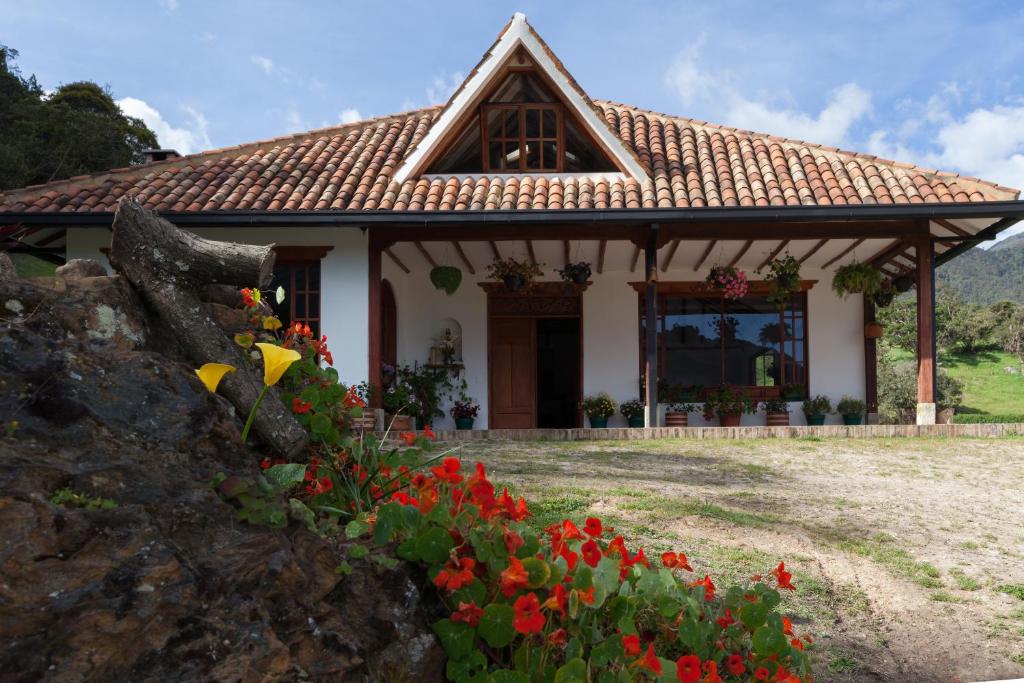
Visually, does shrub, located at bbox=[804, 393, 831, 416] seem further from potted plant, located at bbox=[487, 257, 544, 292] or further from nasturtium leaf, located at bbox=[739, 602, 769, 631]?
nasturtium leaf, located at bbox=[739, 602, 769, 631]

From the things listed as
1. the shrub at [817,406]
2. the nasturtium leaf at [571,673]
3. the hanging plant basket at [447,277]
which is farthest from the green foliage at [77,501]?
the shrub at [817,406]

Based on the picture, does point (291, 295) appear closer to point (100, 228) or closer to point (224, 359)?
point (100, 228)

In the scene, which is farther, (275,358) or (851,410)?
(851,410)

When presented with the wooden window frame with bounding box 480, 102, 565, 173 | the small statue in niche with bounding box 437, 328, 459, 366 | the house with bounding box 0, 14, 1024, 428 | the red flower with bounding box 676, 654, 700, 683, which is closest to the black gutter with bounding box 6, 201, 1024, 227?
the house with bounding box 0, 14, 1024, 428

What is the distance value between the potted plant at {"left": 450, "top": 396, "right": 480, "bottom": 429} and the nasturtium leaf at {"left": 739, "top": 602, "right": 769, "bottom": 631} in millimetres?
10406

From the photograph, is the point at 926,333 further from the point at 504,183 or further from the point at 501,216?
the point at 504,183

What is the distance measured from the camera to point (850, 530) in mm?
Answer: 4715

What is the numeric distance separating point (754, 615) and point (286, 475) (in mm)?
1451

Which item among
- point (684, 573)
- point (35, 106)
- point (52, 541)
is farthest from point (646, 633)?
point (35, 106)

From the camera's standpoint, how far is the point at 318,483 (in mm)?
2381

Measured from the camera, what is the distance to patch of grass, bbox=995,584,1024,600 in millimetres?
3830

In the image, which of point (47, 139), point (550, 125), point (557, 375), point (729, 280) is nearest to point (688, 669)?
point (729, 280)

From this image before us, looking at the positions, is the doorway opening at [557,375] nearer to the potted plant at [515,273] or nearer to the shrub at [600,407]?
the shrub at [600,407]

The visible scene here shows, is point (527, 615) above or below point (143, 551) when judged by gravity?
below
